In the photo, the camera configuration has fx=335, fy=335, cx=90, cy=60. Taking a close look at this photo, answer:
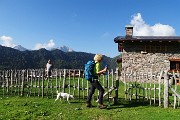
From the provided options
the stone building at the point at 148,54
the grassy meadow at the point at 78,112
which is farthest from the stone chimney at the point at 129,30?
the grassy meadow at the point at 78,112

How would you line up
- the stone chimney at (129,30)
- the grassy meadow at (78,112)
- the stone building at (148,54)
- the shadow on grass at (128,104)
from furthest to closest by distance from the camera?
the stone chimney at (129,30) < the stone building at (148,54) < the shadow on grass at (128,104) < the grassy meadow at (78,112)

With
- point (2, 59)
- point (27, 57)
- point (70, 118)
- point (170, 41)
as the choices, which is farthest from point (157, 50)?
point (27, 57)

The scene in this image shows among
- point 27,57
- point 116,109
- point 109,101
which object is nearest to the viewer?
point 116,109

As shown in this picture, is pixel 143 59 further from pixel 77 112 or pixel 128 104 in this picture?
pixel 77 112

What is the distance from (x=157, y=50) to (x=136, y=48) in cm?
219

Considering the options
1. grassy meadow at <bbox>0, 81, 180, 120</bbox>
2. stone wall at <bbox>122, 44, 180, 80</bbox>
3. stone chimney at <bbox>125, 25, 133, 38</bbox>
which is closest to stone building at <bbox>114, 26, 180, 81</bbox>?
stone wall at <bbox>122, 44, 180, 80</bbox>

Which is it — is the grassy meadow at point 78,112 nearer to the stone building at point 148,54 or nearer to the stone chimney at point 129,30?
the stone building at point 148,54

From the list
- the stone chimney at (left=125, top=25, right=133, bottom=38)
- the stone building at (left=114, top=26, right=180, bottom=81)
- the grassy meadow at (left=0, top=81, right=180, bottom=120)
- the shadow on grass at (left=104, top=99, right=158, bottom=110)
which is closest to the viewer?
the grassy meadow at (left=0, top=81, right=180, bottom=120)

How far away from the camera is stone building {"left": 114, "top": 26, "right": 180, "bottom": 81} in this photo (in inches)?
1366

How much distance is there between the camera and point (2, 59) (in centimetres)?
15638

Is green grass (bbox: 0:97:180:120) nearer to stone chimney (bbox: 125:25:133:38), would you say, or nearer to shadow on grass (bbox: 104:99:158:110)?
shadow on grass (bbox: 104:99:158:110)

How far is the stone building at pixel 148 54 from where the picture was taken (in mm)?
34688

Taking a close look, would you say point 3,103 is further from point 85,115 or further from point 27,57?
point 27,57

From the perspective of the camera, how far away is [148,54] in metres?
35.1
